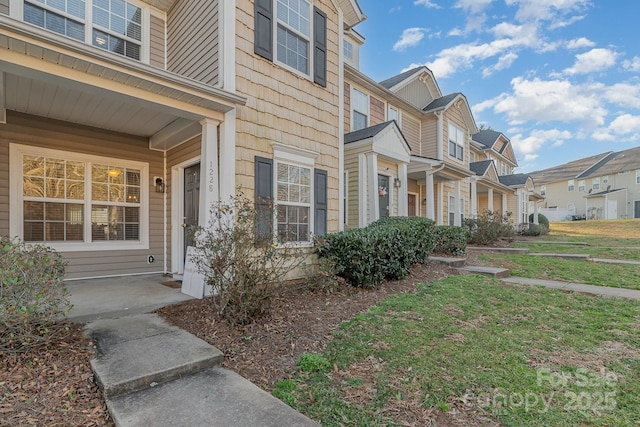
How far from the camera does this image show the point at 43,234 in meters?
5.23

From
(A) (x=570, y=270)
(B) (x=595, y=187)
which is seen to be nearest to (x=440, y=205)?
(A) (x=570, y=270)

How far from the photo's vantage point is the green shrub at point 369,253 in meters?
5.33

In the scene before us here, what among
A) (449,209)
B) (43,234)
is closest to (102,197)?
(43,234)

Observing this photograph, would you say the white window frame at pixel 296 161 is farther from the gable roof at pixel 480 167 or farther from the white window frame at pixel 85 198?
the gable roof at pixel 480 167

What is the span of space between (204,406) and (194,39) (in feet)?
18.7

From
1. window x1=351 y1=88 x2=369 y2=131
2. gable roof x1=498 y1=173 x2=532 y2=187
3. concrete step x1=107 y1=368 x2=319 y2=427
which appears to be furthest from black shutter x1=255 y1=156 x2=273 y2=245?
gable roof x1=498 y1=173 x2=532 y2=187

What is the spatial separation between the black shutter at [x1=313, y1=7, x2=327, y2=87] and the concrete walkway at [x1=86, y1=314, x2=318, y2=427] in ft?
17.6

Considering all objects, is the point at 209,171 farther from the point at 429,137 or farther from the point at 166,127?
the point at 429,137

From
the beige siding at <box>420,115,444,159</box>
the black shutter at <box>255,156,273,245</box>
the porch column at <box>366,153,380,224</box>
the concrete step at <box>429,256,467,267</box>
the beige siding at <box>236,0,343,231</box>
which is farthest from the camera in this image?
the beige siding at <box>420,115,444,159</box>

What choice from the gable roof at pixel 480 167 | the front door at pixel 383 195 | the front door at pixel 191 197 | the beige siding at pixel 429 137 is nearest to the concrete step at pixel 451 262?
the front door at pixel 383 195

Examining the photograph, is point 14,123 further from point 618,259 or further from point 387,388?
point 618,259

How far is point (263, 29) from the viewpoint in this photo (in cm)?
542

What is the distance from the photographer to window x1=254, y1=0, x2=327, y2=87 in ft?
17.8

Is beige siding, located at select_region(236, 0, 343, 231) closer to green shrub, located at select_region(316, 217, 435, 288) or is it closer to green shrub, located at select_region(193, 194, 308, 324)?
green shrub, located at select_region(316, 217, 435, 288)
